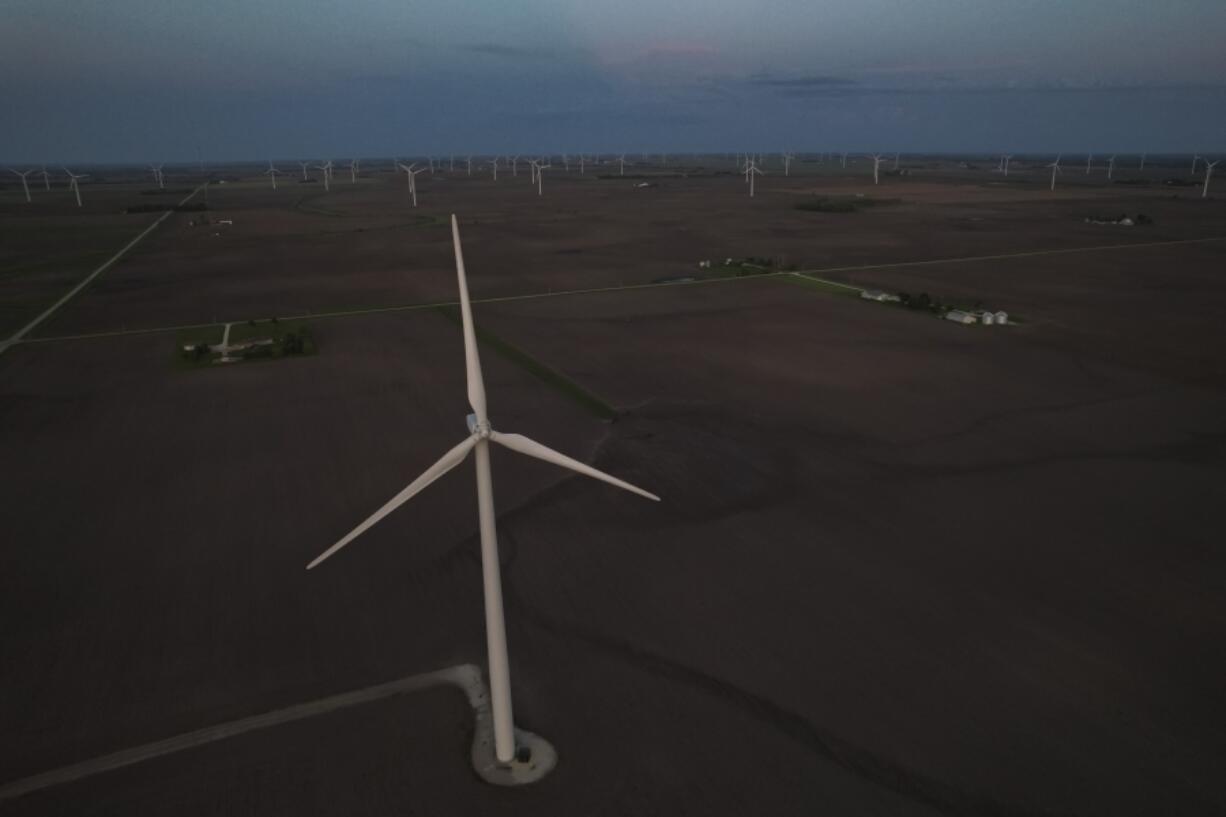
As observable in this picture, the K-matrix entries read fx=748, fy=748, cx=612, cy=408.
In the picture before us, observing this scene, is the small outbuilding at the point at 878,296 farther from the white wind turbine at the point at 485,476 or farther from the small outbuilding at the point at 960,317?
the white wind turbine at the point at 485,476

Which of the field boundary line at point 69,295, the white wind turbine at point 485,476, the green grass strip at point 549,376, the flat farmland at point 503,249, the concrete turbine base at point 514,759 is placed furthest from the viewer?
the flat farmland at point 503,249

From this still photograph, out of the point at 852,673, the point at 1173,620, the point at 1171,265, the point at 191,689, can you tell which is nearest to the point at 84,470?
the point at 191,689

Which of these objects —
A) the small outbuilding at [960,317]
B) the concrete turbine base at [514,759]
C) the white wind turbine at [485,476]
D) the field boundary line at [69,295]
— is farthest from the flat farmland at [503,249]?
the white wind turbine at [485,476]

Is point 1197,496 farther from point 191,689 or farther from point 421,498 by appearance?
point 191,689

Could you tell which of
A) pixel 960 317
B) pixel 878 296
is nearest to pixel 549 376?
pixel 960 317

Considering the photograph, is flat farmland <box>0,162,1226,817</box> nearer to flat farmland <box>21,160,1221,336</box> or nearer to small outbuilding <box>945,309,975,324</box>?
small outbuilding <box>945,309,975,324</box>

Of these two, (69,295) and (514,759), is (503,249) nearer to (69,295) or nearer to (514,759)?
(69,295)
